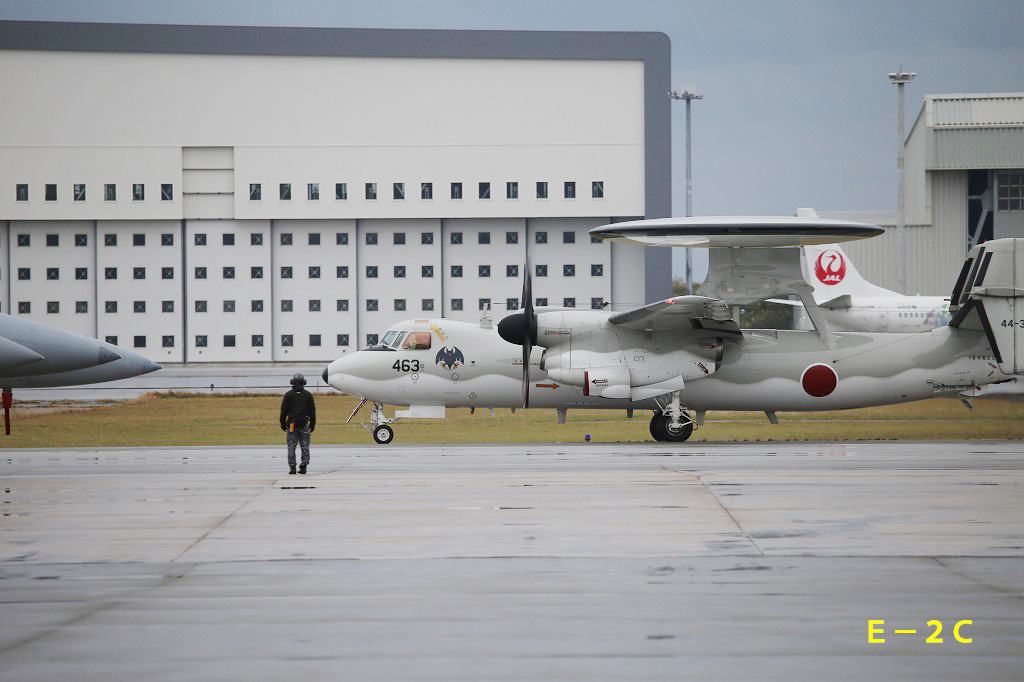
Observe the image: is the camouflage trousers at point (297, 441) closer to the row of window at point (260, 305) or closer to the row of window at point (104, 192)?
the row of window at point (260, 305)

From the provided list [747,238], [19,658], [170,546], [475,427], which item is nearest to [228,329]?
[475,427]

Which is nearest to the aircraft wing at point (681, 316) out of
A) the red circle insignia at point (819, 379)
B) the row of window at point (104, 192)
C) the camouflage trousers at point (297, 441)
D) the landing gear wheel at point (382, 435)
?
the red circle insignia at point (819, 379)

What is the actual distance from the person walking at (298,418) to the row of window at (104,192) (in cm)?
5267

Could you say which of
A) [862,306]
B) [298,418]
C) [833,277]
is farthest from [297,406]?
[833,277]

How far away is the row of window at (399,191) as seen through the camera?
67000 millimetres

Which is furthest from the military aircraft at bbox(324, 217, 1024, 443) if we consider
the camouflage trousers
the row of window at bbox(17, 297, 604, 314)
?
the row of window at bbox(17, 297, 604, 314)

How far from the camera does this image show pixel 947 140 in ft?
169

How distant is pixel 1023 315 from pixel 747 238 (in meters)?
6.60

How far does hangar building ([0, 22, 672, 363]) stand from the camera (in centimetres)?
6675

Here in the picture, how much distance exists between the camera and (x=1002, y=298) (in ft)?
78.5

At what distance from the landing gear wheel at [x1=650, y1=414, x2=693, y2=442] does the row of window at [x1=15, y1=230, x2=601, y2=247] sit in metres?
43.0

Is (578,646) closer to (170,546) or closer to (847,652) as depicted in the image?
(847,652)

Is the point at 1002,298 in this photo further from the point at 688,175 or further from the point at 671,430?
the point at 688,175

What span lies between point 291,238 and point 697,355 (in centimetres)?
4774
